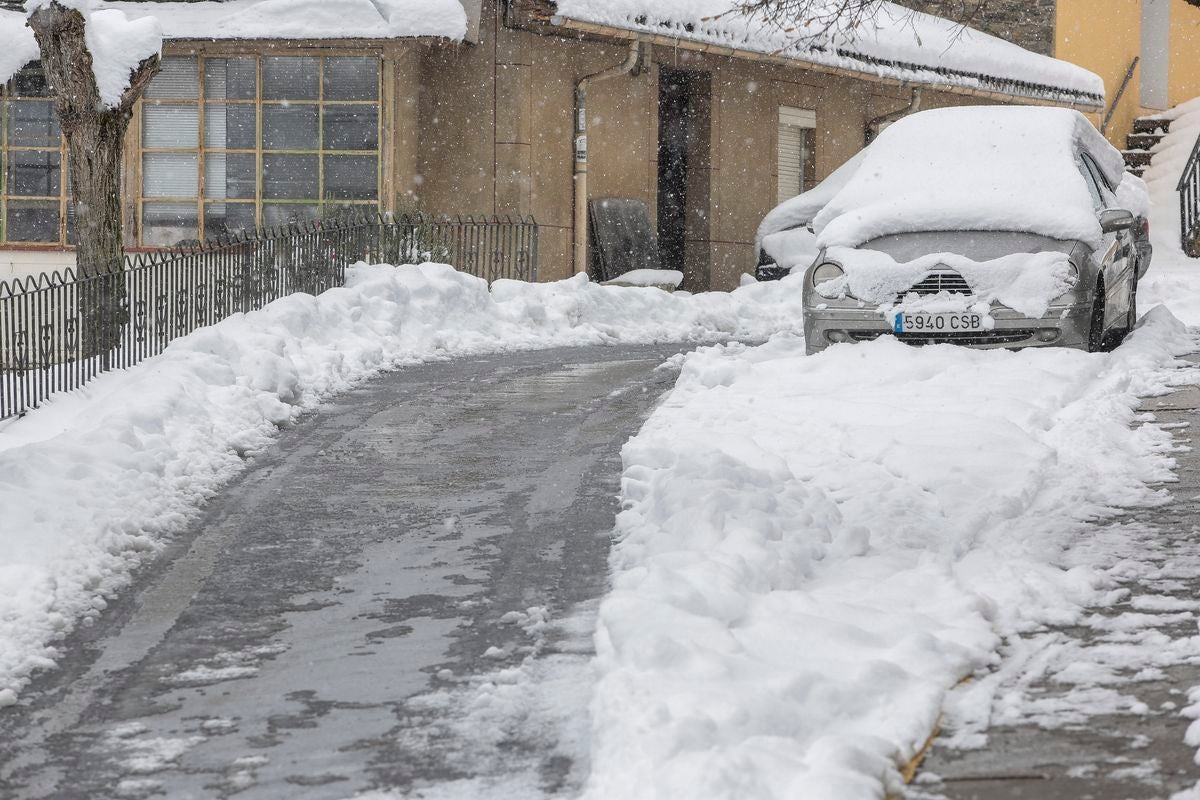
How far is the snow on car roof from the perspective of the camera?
10.7m

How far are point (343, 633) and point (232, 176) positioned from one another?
1414cm

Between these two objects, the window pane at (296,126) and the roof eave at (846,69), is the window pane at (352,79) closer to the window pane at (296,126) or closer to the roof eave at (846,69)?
the window pane at (296,126)

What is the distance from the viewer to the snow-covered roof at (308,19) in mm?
17453

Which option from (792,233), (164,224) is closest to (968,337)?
(792,233)

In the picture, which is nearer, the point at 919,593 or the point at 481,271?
the point at 919,593

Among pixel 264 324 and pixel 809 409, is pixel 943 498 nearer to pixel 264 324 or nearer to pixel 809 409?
pixel 809 409

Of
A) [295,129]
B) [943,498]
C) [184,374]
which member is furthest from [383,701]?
[295,129]

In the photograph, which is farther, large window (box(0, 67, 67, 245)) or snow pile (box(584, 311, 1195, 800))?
large window (box(0, 67, 67, 245))

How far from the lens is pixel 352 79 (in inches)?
724

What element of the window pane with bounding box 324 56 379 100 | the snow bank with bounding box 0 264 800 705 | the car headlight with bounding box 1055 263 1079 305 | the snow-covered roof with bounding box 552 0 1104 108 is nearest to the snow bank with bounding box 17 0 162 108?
the snow bank with bounding box 0 264 800 705

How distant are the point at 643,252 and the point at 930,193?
9151 millimetres

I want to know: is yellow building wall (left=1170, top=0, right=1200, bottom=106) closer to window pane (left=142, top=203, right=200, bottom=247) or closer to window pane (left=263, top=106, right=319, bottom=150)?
window pane (left=263, top=106, right=319, bottom=150)

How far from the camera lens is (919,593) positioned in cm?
540

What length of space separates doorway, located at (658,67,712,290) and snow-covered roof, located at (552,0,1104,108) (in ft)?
4.68
